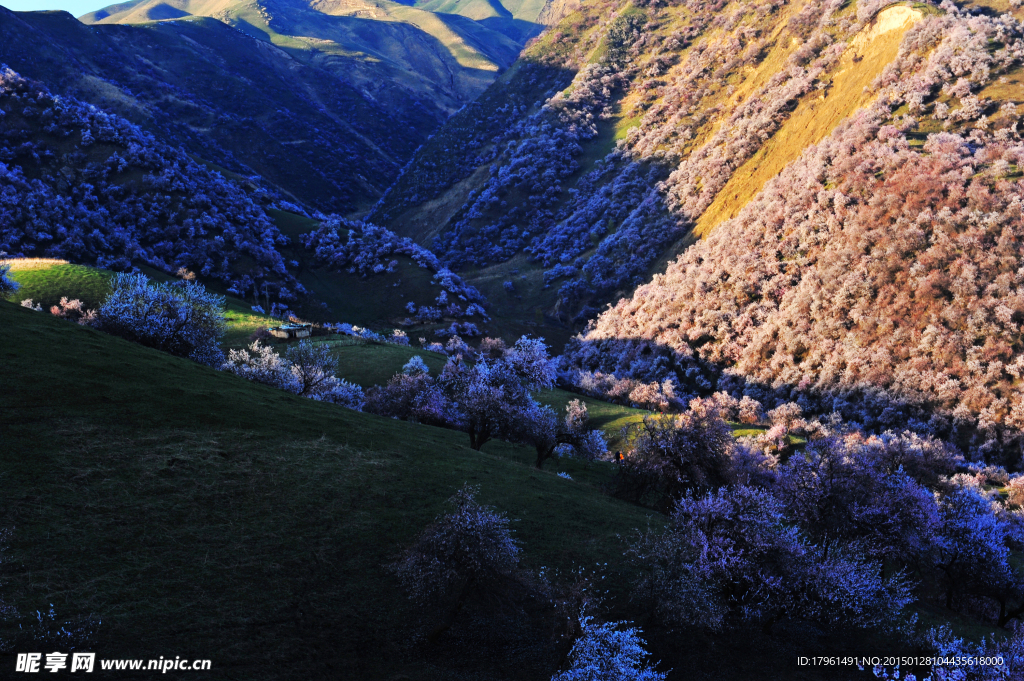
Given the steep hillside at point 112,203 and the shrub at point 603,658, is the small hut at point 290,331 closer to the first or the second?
the steep hillside at point 112,203

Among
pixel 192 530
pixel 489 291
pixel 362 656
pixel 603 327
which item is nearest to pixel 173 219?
pixel 489 291

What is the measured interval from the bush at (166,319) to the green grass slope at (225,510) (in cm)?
937

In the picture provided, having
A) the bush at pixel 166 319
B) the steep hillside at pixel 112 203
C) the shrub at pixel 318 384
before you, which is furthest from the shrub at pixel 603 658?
the steep hillside at pixel 112 203

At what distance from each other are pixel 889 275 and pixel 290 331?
278 feet

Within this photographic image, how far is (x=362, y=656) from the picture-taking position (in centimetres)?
Result: 2041

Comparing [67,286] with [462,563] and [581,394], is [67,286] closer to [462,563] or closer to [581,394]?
[581,394]

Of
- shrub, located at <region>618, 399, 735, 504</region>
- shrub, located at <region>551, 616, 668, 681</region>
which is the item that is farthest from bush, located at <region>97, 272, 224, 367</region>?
shrub, located at <region>551, 616, 668, 681</region>

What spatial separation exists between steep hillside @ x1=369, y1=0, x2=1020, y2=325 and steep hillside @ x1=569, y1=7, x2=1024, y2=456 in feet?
26.7

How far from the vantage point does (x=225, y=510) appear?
25.8 m

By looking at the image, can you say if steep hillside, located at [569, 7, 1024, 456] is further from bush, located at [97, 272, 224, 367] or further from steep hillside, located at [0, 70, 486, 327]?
bush, located at [97, 272, 224, 367]

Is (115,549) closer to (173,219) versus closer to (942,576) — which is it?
(942,576)

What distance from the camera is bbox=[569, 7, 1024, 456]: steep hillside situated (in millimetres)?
66250

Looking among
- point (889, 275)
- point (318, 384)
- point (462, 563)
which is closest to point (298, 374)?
point (318, 384)

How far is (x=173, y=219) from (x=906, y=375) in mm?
139308
